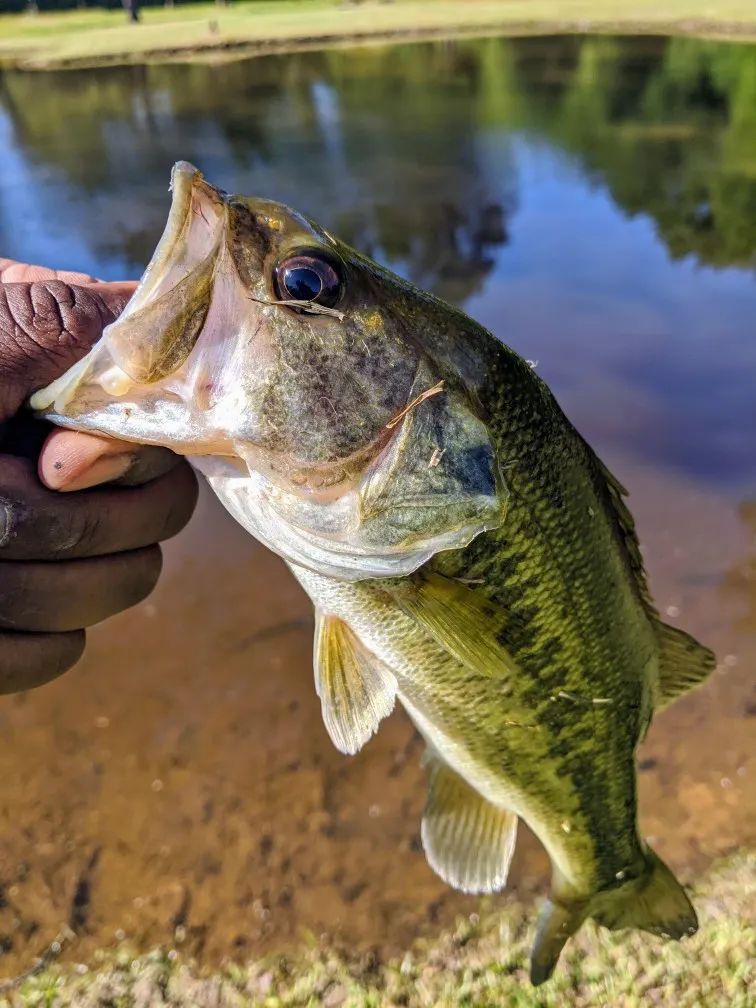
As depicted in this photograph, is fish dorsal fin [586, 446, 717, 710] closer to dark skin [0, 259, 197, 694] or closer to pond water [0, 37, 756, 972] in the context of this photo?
dark skin [0, 259, 197, 694]

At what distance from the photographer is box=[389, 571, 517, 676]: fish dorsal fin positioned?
161 cm

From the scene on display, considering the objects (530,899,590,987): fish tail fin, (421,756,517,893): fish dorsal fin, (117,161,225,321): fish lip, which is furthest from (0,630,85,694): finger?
(530,899,590,987): fish tail fin

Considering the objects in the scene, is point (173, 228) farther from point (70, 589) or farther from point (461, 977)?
point (461, 977)

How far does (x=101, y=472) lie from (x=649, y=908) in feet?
6.91

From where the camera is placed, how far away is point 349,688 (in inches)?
72.7

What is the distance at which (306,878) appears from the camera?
320 centimetres

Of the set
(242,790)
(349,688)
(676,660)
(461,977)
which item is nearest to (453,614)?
(349,688)

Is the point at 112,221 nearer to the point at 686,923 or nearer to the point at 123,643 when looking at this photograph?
the point at 123,643

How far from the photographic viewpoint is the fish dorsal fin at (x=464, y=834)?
233cm

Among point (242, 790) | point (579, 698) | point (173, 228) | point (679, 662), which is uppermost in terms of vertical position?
point (173, 228)

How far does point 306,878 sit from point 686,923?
158 cm

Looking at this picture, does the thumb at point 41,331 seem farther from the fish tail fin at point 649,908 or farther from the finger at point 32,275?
the fish tail fin at point 649,908

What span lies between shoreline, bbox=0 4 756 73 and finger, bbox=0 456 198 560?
3194cm

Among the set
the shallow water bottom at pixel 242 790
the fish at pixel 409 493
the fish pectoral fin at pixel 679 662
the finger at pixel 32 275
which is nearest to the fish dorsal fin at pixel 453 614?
the fish at pixel 409 493
